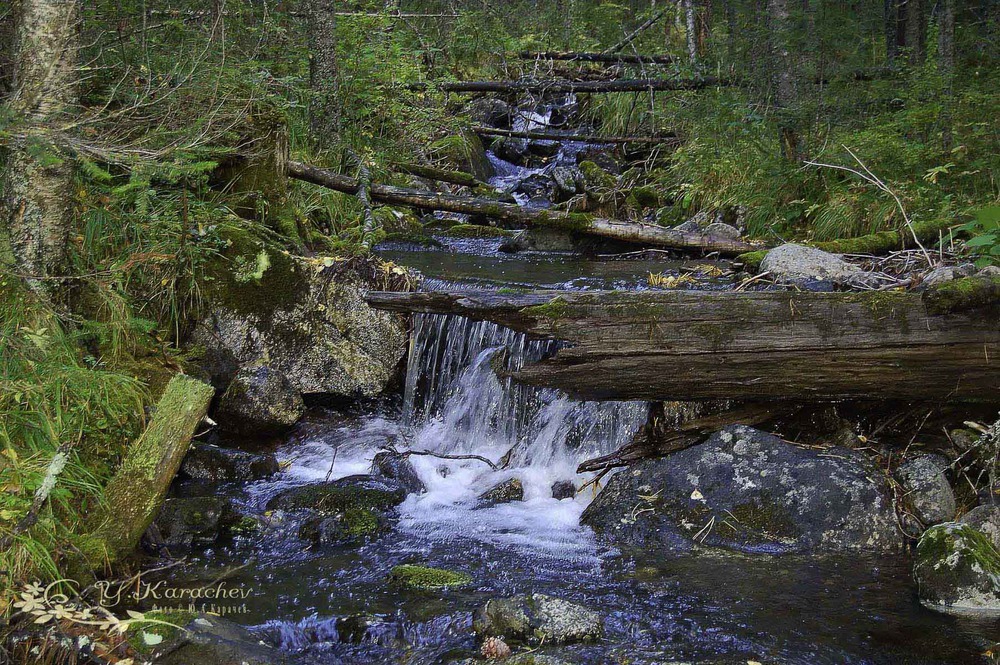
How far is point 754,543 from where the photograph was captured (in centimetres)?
452

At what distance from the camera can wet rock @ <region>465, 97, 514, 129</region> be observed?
15984 mm

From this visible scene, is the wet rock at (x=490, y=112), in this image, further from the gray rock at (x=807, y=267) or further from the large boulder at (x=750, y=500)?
the large boulder at (x=750, y=500)

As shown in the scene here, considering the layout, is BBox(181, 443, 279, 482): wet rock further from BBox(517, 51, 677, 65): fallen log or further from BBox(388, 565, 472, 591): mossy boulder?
BBox(517, 51, 677, 65): fallen log

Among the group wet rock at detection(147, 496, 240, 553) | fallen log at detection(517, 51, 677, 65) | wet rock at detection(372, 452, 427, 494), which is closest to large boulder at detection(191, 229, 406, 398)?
wet rock at detection(372, 452, 427, 494)

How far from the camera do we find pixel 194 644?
3.17 meters

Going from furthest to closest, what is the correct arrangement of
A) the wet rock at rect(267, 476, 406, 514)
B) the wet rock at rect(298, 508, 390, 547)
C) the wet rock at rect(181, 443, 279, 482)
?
the wet rock at rect(181, 443, 279, 482), the wet rock at rect(267, 476, 406, 514), the wet rock at rect(298, 508, 390, 547)

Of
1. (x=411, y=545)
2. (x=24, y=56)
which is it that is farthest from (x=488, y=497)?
(x=24, y=56)

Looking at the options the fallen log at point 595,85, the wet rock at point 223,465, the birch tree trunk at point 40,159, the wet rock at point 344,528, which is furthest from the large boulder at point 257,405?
the fallen log at point 595,85

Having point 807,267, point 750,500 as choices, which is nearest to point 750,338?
point 750,500

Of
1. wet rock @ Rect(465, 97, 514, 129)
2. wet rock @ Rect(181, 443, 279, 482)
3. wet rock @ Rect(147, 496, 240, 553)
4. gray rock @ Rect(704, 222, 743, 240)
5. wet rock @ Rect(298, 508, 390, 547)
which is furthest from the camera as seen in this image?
wet rock @ Rect(465, 97, 514, 129)

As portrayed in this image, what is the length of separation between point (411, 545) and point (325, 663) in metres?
1.20

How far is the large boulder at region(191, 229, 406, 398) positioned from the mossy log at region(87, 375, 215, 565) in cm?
183

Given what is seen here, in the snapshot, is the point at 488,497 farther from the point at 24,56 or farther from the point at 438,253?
the point at 438,253

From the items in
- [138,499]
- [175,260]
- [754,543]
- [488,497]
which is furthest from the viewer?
[175,260]
